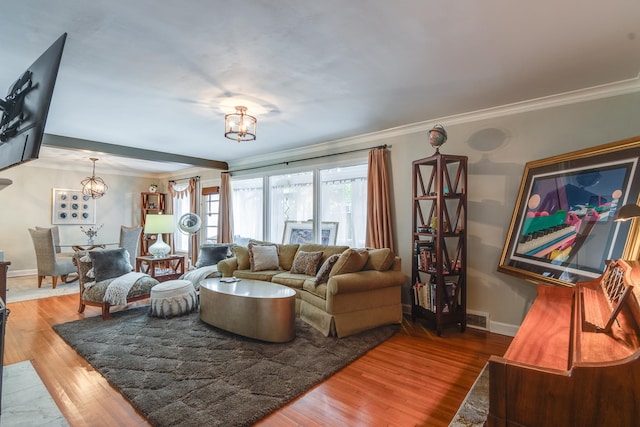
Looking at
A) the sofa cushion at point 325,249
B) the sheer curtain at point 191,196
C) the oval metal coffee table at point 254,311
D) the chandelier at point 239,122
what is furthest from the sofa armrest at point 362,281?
the sheer curtain at point 191,196

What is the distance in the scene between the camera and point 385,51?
7.25 feet

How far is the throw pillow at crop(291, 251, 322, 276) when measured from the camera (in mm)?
4113

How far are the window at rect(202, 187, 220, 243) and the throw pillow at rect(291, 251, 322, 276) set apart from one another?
10.9 feet

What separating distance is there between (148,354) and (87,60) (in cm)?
251

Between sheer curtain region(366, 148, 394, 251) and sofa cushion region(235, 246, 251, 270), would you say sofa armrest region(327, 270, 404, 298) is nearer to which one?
sheer curtain region(366, 148, 394, 251)

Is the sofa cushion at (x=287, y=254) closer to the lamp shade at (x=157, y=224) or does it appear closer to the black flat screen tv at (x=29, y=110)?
the lamp shade at (x=157, y=224)

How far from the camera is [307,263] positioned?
417cm

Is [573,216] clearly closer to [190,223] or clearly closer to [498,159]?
[498,159]

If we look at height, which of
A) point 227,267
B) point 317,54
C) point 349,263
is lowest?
point 227,267

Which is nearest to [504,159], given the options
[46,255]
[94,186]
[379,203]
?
[379,203]

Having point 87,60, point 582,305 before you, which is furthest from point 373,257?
point 87,60

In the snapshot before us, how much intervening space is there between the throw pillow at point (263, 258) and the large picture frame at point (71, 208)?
16.8 ft

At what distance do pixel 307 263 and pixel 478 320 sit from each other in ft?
7.15

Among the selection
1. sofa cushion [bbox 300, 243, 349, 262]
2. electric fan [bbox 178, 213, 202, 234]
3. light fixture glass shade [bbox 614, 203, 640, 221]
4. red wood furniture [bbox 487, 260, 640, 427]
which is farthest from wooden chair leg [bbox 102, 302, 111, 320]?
light fixture glass shade [bbox 614, 203, 640, 221]
